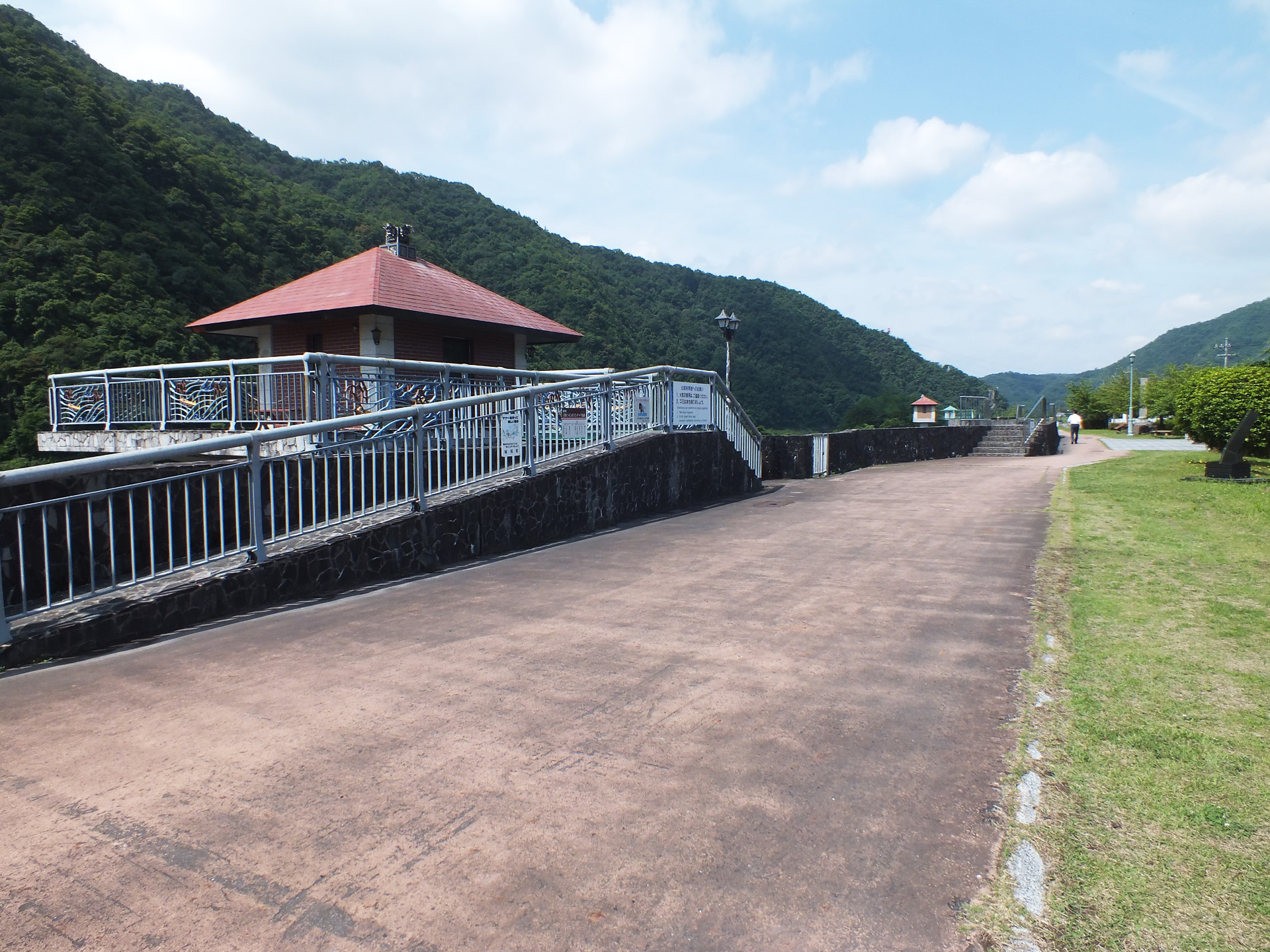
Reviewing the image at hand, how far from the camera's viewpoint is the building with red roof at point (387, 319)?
19.9 m

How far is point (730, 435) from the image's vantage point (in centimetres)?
1558

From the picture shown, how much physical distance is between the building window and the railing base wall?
10.9 metres

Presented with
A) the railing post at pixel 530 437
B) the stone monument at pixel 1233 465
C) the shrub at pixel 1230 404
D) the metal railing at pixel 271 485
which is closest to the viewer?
the metal railing at pixel 271 485

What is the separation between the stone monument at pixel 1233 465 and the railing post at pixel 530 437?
1297cm

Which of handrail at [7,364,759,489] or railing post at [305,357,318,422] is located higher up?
railing post at [305,357,318,422]

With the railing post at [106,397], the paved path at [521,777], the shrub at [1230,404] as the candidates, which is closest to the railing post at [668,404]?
the paved path at [521,777]

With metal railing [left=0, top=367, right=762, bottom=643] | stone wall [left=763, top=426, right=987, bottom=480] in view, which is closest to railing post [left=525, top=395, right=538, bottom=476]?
metal railing [left=0, top=367, right=762, bottom=643]

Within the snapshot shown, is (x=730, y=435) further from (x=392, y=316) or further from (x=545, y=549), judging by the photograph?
(x=392, y=316)

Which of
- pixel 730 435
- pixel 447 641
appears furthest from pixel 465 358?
pixel 447 641

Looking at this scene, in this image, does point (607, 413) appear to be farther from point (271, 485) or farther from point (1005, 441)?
point (1005, 441)

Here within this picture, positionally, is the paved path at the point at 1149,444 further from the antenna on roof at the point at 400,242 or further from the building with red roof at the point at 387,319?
the antenna on roof at the point at 400,242

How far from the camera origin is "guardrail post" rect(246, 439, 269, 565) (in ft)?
22.2

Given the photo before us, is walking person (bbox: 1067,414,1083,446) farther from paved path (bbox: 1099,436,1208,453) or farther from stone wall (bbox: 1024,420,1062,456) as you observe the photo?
stone wall (bbox: 1024,420,1062,456)

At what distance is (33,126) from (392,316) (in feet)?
120
